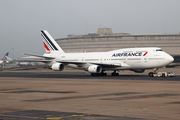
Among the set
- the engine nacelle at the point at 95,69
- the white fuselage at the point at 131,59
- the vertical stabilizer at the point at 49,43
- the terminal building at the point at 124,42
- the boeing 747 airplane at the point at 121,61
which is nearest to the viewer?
the white fuselage at the point at 131,59

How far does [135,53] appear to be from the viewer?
5156 centimetres

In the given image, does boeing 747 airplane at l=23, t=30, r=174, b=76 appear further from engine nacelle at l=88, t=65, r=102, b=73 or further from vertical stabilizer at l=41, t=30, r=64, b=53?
vertical stabilizer at l=41, t=30, r=64, b=53

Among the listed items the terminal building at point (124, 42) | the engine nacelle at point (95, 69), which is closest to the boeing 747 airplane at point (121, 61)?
the engine nacelle at point (95, 69)

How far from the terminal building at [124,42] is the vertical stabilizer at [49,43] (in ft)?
329

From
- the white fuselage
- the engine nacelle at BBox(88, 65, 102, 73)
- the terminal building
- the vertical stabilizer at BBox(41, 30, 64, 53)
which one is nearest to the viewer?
the white fuselage

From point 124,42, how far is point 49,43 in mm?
104654

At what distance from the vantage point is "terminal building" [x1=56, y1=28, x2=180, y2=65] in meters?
162

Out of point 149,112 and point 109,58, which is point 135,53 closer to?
point 109,58

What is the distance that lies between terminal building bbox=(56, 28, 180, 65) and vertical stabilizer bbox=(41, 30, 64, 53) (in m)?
100

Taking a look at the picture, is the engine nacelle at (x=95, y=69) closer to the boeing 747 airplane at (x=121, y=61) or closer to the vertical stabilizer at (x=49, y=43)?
the boeing 747 airplane at (x=121, y=61)

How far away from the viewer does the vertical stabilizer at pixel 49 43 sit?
65875 millimetres

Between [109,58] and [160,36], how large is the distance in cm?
11361

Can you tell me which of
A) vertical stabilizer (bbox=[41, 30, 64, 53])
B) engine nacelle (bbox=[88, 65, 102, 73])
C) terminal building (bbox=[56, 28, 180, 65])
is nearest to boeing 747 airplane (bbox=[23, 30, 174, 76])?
engine nacelle (bbox=[88, 65, 102, 73])

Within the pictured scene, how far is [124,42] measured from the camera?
167m
